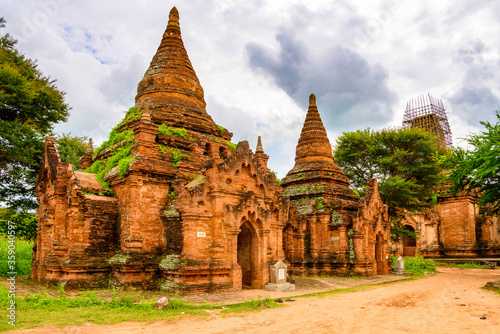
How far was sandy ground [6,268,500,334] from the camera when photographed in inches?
335

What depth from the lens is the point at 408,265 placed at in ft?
83.9

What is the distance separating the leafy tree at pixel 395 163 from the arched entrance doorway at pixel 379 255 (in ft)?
20.5

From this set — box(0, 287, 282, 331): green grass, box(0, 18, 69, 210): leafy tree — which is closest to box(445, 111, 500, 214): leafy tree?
box(0, 287, 282, 331): green grass

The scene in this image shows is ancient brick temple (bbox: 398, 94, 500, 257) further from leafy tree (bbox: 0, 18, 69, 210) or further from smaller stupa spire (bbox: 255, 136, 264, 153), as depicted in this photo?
leafy tree (bbox: 0, 18, 69, 210)

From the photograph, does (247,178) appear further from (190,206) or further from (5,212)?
(5,212)

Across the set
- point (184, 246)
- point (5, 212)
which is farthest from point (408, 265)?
point (5, 212)

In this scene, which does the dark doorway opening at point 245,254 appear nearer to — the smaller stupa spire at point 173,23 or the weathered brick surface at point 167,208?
the weathered brick surface at point 167,208

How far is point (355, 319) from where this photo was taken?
982 cm

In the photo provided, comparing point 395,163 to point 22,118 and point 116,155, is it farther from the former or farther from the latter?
point 22,118

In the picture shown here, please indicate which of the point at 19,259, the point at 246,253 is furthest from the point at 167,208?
the point at 19,259

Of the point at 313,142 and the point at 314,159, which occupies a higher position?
the point at 313,142

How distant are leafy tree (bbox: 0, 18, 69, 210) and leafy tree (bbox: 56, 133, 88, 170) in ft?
21.9

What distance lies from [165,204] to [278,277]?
5262 millimetres

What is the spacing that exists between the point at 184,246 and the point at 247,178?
405 centimetres
